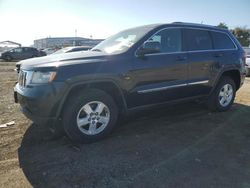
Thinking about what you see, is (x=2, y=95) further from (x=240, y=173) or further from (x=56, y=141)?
(x=240, y=173)

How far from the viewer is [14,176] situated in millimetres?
3430

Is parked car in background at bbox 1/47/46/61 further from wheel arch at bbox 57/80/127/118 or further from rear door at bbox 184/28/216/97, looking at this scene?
wheel arch at bbox 57/80/127/118

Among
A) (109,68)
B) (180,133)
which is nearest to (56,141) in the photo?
(109,68)

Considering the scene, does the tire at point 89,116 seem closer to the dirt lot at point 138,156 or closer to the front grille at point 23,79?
the dirt lot at point 138,156

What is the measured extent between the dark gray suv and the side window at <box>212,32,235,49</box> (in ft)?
0.08

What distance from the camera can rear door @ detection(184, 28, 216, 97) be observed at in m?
5.51

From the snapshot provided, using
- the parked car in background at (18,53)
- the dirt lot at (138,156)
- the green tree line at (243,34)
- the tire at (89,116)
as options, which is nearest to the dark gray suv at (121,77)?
the tire at (89,116)

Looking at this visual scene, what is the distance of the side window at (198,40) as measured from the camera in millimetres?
5566

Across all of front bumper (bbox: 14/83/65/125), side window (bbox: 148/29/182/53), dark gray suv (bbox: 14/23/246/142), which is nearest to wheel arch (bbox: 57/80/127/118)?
dark gray suv (bbox: 14/23/246/142)

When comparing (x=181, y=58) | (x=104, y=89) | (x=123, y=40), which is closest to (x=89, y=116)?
(x=104, y=89)

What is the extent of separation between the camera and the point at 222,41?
6297 millimetres

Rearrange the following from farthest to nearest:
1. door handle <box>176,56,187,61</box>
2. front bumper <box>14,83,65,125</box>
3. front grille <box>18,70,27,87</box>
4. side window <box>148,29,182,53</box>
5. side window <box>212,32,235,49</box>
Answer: side window <box>212,32,235,49</box>, door handle <box>176,56,187,61</box>, side window <box>148,29,182,53</box>, front grille <box>18,70,27,87</box>, front bumper <box>14,83,65,125</box>

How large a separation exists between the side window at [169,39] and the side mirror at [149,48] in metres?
0.12

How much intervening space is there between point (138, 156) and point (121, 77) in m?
1.26
